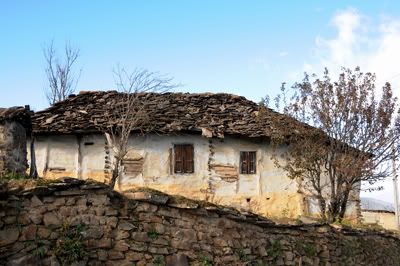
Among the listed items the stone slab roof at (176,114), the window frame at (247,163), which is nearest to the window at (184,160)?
the stone slab roof at (176,114)

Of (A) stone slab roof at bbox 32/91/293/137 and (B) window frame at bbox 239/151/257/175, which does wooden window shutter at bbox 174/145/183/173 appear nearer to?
(A) stone slab roof at bbox 32/91/293/137

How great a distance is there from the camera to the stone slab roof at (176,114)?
15625 mm

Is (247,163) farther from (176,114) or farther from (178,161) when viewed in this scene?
(176,114)

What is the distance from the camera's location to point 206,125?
15.9 m

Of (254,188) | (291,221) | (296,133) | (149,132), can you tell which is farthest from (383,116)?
(149,132)

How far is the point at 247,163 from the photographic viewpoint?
16.2m

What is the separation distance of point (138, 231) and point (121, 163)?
9.21m

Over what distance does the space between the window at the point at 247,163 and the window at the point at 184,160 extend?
176 centimetres

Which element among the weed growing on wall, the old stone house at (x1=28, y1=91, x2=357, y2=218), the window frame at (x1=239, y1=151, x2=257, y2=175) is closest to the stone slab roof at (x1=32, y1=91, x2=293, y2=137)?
the old stone house at (x1=28, y1=91, x2=357, y2=218)

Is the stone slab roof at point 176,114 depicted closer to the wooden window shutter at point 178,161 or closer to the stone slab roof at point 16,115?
the wooden window shutter at point 178,161

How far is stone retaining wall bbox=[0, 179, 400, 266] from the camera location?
563cm

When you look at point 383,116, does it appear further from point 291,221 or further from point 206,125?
point 206,125

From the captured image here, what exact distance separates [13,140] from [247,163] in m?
10.1

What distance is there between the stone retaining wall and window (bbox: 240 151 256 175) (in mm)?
7351
